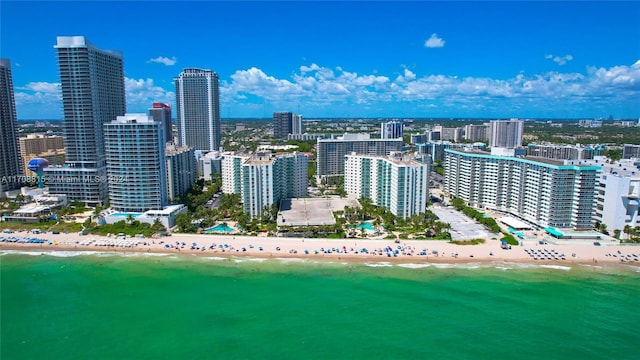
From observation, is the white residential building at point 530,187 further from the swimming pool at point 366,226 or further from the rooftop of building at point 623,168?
the swimming pool at point 366,226

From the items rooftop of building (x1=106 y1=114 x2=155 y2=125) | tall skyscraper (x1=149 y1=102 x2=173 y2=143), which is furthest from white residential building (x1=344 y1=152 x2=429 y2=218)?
tall skyscraper (x1=149 y1=102 x2=173 y2=143)

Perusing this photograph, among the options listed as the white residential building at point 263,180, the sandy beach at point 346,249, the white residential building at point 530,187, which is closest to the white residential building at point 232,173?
the white residential building at point 263,180

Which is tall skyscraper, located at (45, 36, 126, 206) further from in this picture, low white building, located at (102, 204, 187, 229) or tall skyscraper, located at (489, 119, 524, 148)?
tall skyscraper, located at (489, 119, 524, 148)

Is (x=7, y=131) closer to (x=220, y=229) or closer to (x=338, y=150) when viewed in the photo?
(x=220, y=229)

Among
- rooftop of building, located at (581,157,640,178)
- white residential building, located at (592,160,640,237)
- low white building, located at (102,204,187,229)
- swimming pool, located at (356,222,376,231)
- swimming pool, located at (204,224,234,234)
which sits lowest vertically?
swimming pool, located at (204,224,234,234)

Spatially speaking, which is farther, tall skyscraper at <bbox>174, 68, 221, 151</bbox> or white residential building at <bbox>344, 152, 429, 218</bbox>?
tall skyscraper at <bbox>174, 68, 221, 151</bbox>

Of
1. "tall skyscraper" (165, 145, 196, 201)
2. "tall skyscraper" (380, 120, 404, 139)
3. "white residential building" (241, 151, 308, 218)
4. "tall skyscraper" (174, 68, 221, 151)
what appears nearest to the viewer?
"white residential building" (241, 151, 308, 218)

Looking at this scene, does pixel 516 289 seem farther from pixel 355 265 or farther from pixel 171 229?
pixel 171 229
